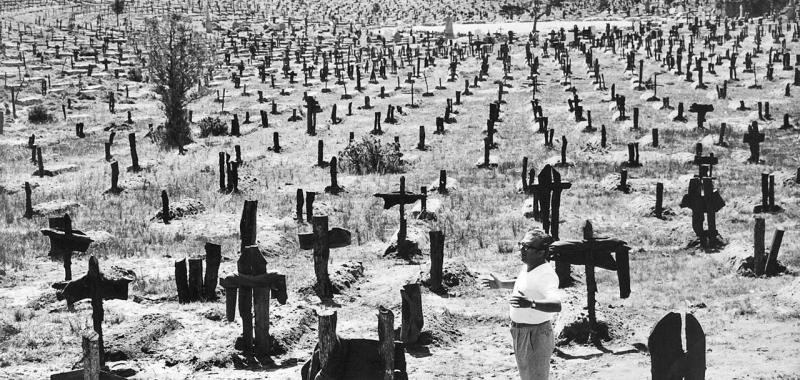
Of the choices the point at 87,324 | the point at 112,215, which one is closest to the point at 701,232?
the point at 87,324

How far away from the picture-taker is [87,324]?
13.6 metres

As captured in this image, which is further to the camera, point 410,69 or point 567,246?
point 410,69

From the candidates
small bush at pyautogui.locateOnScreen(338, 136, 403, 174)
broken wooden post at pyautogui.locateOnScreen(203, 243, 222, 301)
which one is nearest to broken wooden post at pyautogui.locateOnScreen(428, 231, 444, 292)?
broken wooden post at pyautogui.locateOnScreen(203, 243, 222, 301)

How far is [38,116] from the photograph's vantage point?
149 ft

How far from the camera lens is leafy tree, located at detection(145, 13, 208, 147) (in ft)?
131

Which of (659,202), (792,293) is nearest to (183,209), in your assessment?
(659,202)

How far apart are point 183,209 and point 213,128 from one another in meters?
18.4

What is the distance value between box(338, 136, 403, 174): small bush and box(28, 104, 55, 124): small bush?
20.4 m

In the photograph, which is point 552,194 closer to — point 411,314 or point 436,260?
point 436,260

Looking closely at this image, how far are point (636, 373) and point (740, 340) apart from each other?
2.10 m

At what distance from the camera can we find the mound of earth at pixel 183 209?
23.1m

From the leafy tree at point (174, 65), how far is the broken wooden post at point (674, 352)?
34010mm

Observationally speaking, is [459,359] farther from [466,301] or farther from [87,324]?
[87,324]

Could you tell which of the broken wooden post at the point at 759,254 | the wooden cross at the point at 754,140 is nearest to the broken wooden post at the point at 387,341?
the broken wooden post at the point at 759,254
